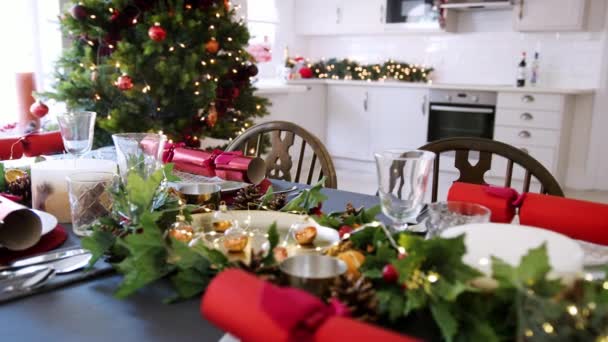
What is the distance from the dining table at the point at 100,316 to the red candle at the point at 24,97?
1.92 meters

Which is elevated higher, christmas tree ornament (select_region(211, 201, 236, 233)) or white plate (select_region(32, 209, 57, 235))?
christmas tree ornament (select_region(211, 201, 236, 233))

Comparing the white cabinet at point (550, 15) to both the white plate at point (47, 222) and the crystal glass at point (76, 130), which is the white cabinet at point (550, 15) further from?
the white plate at point (47, 222)

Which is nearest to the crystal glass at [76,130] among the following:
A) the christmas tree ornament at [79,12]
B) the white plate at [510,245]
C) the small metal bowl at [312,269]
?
the small metal bowl at [312,269]

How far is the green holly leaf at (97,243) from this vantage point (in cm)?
72

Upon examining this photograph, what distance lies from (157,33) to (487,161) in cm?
194

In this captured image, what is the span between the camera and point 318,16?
547 centimetres

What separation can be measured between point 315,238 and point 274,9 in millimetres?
4938

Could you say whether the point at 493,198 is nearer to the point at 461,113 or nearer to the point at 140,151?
the point at 140,151

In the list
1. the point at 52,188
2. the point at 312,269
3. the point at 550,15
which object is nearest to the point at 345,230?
the point at 312,269

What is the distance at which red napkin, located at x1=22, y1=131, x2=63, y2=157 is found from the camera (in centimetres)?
152

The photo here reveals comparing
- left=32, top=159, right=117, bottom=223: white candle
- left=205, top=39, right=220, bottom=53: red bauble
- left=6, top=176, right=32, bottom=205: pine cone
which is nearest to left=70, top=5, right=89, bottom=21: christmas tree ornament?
left=205, top=39, right=220, bottom=53: red bauble

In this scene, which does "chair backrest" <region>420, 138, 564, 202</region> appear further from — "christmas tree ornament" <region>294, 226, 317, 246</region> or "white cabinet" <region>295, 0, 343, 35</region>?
"white cabinet" <region>295, 0, 343, 35</region>

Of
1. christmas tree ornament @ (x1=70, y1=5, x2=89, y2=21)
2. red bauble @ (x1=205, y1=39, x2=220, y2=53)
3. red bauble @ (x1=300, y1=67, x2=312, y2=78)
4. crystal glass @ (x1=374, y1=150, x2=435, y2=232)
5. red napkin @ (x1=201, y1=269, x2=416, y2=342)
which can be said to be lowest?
red napkin @ (x1=201, y1=269, x2=416, y2=342)

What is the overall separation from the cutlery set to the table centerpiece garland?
0.06 metres
